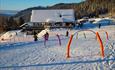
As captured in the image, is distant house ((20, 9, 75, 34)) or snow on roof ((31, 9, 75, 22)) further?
A: snow on roof ((31, 9, 75, 22))

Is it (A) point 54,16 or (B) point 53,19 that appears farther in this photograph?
(A) point 54,16

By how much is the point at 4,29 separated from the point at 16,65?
252 feet

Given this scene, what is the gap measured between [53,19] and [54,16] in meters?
2.72

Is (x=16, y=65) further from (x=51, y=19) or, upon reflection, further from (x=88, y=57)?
(x=51, y=19)

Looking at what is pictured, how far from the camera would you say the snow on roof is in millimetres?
80125

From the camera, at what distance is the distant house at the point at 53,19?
78.0 m

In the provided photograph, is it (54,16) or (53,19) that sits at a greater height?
(54,16)

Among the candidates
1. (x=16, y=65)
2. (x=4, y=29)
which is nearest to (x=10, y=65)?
(x=16, y=65)

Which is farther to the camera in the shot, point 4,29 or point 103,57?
point 4,29

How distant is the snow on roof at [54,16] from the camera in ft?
263

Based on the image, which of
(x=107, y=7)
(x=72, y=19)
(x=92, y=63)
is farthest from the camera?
(x=107, y=7)

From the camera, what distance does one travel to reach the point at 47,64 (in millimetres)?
16578

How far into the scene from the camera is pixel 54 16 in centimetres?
8325

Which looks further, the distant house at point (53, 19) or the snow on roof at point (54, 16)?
the snow on roof at point (54, 16)
